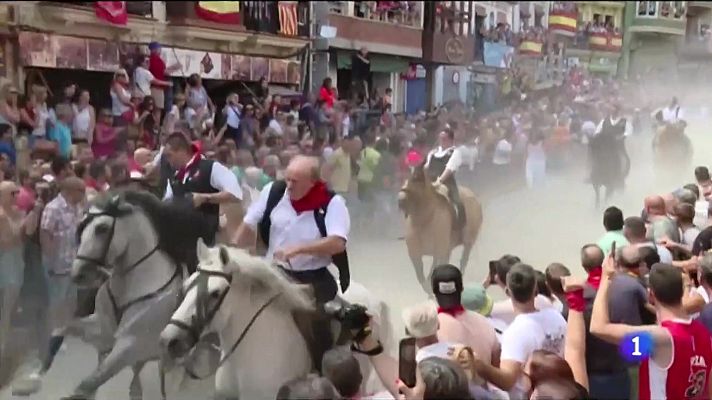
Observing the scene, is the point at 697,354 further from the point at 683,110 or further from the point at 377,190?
the point at 683,110

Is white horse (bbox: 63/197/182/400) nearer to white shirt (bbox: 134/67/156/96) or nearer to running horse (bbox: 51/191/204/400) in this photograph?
running horse (bbox: 51/191/204/400)

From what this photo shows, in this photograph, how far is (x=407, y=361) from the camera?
2.79m

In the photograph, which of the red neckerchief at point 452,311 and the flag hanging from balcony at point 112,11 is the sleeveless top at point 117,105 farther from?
the red neckerchief at point 452,311

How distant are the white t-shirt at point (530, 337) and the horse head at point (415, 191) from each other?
1.35 meters

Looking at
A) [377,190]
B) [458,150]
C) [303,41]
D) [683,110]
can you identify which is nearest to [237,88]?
[303,41]

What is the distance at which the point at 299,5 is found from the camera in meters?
4.23

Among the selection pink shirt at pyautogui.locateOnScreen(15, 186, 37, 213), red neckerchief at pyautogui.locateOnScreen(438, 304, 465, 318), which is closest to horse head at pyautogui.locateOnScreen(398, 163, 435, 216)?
red neckerchief at pyautogui.locateOnScreen(438, 304, 465, 318)

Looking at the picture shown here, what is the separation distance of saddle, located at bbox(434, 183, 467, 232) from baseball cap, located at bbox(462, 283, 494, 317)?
0.77m

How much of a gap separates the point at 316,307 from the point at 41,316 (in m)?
1.52

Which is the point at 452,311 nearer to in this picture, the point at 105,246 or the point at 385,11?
the point at 105,246

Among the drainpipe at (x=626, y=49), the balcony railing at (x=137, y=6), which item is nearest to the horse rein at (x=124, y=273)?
the balcony railing at (x=137, y=6)

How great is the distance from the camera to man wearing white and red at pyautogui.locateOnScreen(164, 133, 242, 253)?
370cm

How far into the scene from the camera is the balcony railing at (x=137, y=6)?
3.93 metres

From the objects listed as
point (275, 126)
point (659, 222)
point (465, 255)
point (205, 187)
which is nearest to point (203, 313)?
point (205, 187)
